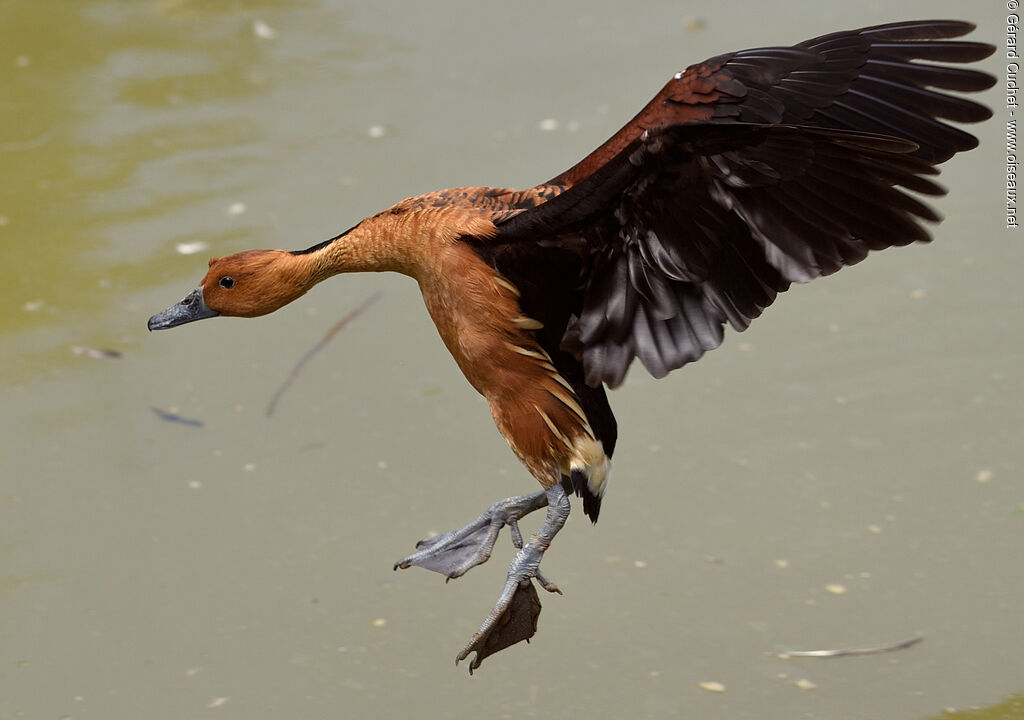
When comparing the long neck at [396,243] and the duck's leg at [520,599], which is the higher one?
the long neck at [396,243]

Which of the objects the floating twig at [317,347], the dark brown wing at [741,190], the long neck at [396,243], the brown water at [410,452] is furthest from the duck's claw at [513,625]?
the floating twig at [317,347]

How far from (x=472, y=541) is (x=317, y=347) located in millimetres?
1860

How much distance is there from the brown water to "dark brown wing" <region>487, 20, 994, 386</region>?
133 centimetres

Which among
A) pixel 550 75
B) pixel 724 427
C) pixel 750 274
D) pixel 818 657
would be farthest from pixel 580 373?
pixel 550 75

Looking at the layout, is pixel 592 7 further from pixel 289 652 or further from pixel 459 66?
pixel 289 652

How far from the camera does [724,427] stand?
188 inches

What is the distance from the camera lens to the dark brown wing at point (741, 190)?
2.70 meters

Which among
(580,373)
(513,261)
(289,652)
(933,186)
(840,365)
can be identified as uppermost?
(933,186)

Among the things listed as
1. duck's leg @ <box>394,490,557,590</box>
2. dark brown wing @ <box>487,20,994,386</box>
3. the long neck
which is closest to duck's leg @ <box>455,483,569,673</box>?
duck's leg @ <box>394,490,557,590</box>

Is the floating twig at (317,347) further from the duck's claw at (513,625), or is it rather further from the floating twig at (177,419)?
the duck's claw at (513,625)

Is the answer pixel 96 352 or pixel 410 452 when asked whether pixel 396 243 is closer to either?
pixel 410 452

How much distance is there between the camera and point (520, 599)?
10.9 feet

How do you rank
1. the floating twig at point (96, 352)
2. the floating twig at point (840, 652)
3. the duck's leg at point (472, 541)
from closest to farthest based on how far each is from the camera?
1. the duck's leg at point (472, 541)
2. the floating twig at point (840, 652)
3. the floating twig at point (96, 352)

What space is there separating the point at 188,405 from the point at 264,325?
57 cm
